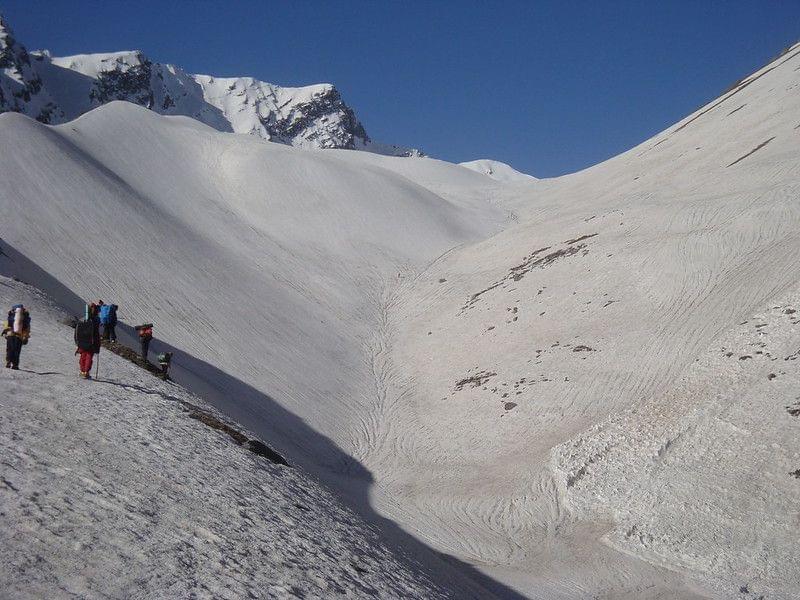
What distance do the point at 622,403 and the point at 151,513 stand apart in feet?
51.8

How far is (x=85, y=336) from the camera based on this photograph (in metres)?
11.7

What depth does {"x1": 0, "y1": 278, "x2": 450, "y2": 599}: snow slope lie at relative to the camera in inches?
248

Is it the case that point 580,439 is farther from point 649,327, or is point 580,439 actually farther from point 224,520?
point 224,520

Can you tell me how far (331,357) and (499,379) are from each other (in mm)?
9543

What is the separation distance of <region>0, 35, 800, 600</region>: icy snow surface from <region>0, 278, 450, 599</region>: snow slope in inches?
139

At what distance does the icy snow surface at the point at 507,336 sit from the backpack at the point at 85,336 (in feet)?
22.2

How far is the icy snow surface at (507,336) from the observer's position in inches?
600

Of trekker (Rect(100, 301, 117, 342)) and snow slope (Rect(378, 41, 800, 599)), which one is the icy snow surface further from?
trekker (Rect(100, 301, 117, 342))

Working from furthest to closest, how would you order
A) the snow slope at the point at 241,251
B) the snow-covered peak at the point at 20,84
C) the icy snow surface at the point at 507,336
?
the snow-covered peak at the point at 20,84 < the snow slope at the point at 241,251 < the icy snow surface at the point at 507,336

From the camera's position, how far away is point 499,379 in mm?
24453

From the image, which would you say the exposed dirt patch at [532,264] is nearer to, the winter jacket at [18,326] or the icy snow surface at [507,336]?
the icy snow surface at [507,336]

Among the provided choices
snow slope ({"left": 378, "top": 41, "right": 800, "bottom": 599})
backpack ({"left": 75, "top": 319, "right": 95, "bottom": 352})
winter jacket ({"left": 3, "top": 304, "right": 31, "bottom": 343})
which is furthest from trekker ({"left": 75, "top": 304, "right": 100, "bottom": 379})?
snow slope ({"left": 378, "top": 41, "right": 800, "bottom": 599})

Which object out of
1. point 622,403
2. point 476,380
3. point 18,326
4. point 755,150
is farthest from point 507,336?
point 755,150

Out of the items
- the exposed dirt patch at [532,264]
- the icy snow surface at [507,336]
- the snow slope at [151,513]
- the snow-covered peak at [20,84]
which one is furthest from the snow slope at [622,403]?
the snow-covered peak at [20,84]
